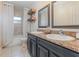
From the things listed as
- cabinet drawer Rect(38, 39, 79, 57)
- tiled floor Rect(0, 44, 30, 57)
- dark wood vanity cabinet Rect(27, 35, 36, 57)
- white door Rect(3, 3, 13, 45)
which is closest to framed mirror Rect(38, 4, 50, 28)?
dark wood vanity cabinet Rect(27, 35, 36, 57)

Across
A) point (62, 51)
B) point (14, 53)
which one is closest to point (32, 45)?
point (14, 53)

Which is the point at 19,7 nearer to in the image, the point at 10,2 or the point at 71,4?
the point at 10,2

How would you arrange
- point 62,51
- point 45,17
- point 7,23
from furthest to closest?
point 7,23
point 45,17
point 62,51

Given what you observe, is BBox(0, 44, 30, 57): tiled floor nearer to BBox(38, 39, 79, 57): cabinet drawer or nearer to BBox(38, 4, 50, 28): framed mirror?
BBox(38, 4, 50, 28): framed mirror

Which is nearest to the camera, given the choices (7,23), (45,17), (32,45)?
(32,45)

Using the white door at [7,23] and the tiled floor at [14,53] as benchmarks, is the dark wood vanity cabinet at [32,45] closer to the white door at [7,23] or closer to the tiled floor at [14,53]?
the tiled floor at [14,53]

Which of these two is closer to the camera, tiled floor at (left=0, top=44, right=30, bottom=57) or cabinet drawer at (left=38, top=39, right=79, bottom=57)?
cabinet drawer at (left=38, top=39, right=79, bottom=57)

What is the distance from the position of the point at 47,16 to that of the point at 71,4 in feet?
4.52

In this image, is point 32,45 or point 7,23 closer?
point 32,45

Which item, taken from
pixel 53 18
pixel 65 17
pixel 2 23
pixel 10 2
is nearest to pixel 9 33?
pixel 2 23

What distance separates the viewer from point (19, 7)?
716cm

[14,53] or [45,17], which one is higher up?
[45,17]

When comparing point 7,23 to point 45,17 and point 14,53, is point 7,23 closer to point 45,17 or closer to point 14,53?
point 14,53

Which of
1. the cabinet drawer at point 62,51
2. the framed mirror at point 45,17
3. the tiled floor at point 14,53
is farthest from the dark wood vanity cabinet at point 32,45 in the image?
the cabinet drawer at point 62,51
